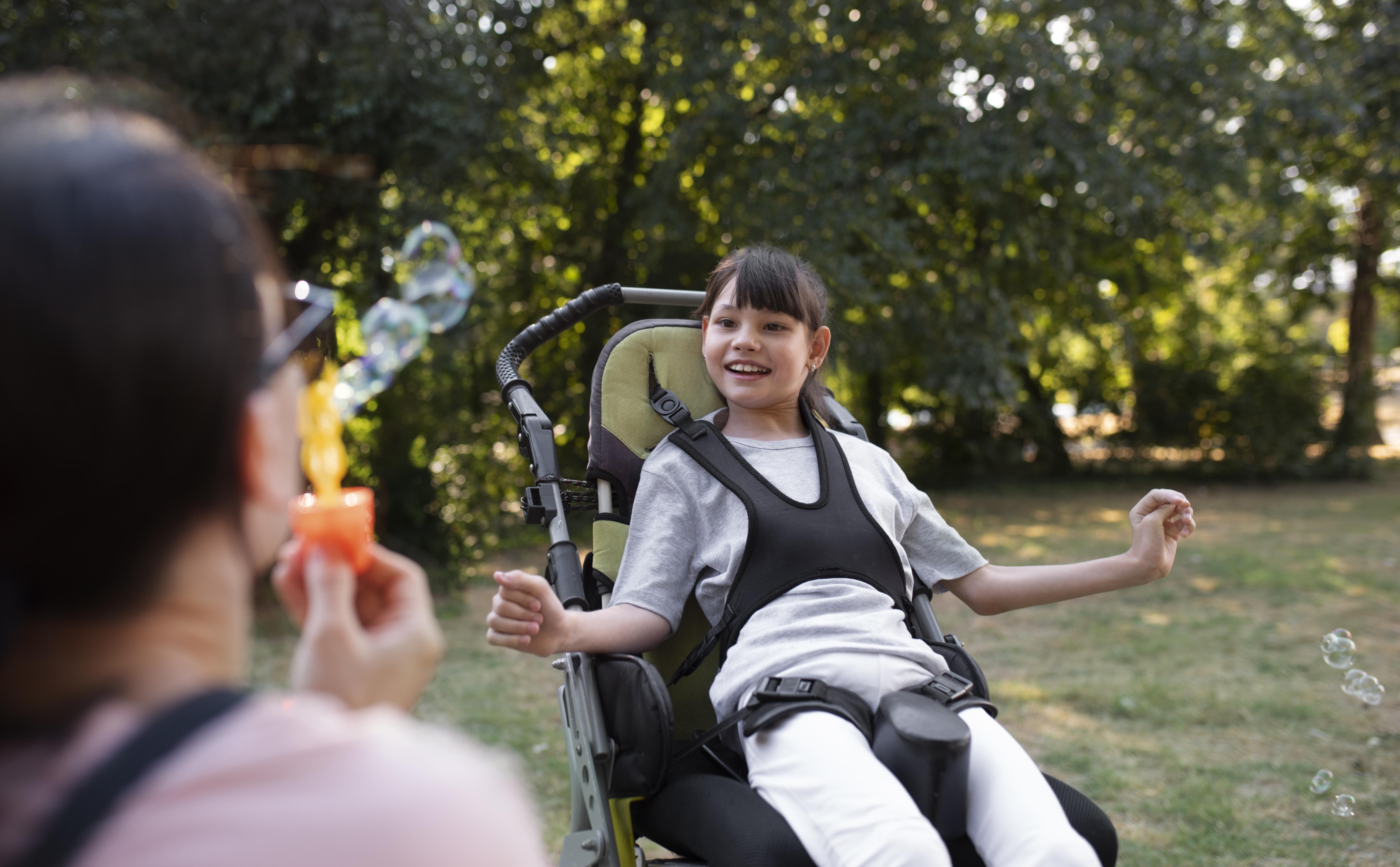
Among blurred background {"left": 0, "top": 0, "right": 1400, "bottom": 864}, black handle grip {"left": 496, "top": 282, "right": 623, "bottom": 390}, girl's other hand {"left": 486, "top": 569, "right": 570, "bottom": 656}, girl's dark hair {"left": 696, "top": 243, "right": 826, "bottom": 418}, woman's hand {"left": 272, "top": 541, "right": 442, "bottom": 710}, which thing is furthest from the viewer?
blurred background {"left": 0, "top": 0, "right": 1400, "bottom": 864}

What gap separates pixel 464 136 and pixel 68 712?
6154 millimetres

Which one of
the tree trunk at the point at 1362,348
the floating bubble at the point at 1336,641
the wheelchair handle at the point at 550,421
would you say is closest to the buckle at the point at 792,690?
the wheelchair handle at the point at 550,421

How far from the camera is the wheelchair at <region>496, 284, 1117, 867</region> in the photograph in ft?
5.15

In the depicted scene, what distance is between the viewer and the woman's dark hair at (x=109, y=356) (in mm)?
525

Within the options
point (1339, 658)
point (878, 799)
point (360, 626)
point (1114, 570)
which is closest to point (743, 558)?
point (878, 799)

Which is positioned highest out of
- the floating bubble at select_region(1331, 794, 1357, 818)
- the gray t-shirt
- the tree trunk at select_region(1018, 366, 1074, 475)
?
the gray t-shirt

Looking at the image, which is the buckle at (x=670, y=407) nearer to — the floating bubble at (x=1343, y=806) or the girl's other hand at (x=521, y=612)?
the girl's other hand at (x=521, y=612)

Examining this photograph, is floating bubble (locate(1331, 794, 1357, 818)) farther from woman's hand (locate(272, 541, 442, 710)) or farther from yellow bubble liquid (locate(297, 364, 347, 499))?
yellow bubble liquid (locate(297, 364, 347, 499))

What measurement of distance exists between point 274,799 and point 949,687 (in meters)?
1.36

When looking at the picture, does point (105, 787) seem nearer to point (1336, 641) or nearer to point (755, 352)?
point (755, 352)

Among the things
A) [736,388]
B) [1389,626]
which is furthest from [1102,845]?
[1389,626]

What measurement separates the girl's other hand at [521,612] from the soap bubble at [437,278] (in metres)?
0.46

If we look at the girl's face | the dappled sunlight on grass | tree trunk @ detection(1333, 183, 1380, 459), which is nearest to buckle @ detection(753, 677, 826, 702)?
the girl's face

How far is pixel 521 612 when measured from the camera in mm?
1469
